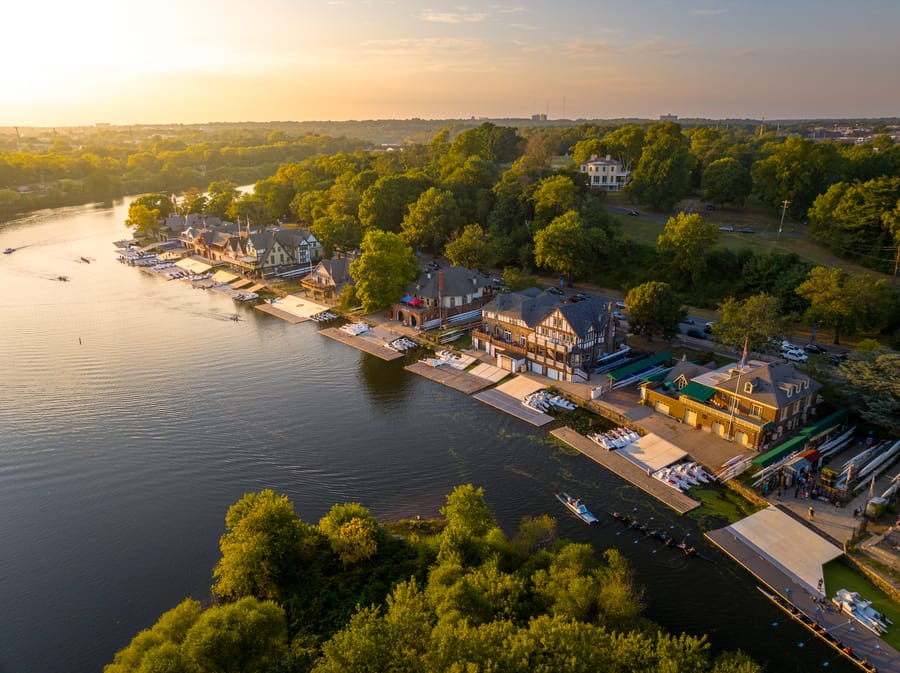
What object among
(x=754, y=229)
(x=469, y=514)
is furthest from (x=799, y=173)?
(x=469, y=514)

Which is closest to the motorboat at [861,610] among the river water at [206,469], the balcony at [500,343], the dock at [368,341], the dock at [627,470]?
the river water at [206,469]

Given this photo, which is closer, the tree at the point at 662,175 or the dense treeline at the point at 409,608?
the dense treeline at the point at 409,608

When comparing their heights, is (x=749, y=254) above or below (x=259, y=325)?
above

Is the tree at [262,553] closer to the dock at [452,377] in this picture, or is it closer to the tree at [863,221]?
the dock at [452,377]

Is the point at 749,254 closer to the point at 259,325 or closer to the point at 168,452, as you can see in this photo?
the point at 259,325

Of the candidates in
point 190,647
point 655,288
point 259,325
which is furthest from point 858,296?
point 259,325
